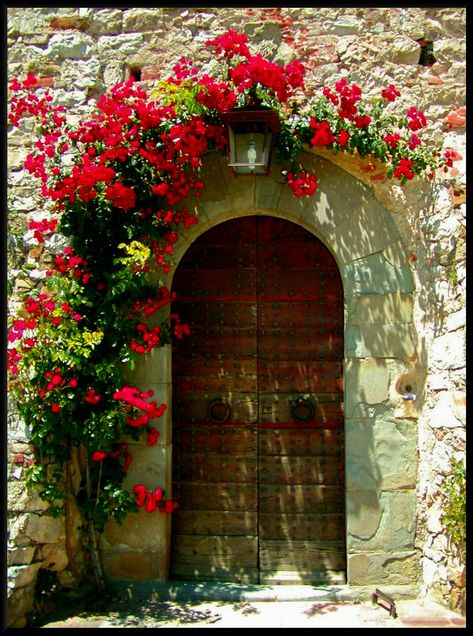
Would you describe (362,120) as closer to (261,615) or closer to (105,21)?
(105,21)

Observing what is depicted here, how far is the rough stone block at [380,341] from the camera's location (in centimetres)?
455

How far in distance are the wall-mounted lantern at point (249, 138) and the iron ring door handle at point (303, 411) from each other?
1.46m

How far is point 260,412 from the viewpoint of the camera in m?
4.77

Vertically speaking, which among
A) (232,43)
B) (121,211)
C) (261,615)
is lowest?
(261,615)

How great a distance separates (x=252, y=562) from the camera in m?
4.72

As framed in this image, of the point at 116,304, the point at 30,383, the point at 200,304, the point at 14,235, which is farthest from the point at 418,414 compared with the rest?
the point at 14,235

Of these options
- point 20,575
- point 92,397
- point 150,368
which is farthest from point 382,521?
point 20,575

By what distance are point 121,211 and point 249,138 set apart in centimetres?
90

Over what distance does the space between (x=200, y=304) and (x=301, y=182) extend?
1005 millimetres

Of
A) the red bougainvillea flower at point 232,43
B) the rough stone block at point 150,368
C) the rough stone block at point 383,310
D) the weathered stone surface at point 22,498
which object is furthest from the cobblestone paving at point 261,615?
the red bougainvillea flower at point 232,43

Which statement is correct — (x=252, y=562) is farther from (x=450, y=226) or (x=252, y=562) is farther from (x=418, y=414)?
(x=450, y=226)

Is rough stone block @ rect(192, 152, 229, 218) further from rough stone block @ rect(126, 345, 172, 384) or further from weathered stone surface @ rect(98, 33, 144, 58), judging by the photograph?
rough stone block @ rect(126, 345, 172, 384)

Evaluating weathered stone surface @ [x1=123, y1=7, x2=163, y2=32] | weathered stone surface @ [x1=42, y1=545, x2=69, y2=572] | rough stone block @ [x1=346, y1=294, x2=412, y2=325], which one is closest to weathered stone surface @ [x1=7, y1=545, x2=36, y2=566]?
weathered stone surface @ [x1=42, y1=545, x2=69, y2=572]

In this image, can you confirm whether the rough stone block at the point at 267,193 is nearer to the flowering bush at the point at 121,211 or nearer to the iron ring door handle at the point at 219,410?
the flowering bush at the point at 121,211
